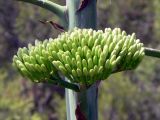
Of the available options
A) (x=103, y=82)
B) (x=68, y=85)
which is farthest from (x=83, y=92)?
(x=103, y=82)

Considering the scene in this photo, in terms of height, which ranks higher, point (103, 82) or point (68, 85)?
point (68, 85)

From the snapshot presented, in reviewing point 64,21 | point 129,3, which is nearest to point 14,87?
point 129,3

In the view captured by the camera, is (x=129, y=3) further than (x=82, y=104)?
Yes

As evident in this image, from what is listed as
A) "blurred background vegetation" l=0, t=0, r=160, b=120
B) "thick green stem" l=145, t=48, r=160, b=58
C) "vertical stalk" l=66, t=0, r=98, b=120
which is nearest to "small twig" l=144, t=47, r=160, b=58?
"thick green stem" l=145, t=48, r=160, b=58

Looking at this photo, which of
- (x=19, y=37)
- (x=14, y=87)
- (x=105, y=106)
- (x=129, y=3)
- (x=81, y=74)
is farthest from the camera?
(x=129, y=3)

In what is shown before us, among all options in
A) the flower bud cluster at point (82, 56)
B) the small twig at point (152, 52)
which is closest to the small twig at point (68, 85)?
the flower bud cluster at point (82, 56)

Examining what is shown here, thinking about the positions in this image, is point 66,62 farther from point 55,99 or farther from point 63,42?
point 55,99

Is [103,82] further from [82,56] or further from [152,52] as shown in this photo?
[82,56]
